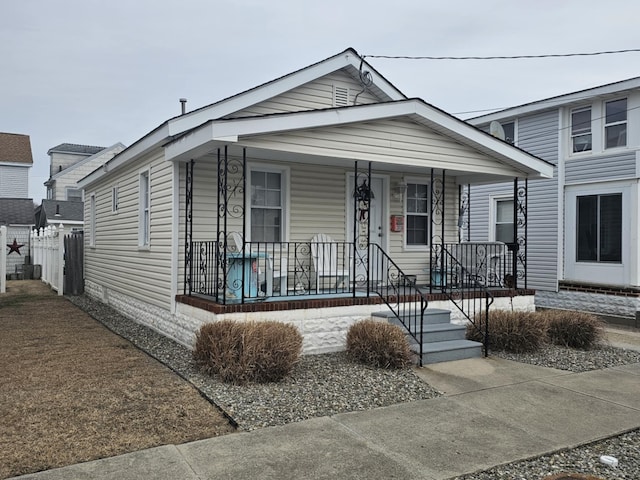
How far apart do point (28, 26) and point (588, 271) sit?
594 inches

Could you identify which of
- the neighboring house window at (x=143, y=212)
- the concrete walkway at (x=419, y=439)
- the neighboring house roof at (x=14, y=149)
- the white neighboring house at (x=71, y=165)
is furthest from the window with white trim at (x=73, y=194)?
the concrete walkway at (x=419, y=439)

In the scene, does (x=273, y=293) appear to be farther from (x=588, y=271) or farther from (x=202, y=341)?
(x=588, y=271)

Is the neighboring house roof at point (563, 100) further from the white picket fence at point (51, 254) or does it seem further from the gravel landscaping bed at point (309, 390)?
the white picket fence at point (51, 254)

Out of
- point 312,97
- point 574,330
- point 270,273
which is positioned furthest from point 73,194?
point 574,330

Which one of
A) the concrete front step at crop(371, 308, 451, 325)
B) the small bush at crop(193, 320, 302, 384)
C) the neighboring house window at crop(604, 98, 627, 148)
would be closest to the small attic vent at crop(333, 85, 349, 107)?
the concrete front step at crop(371, 308, 451, 325)

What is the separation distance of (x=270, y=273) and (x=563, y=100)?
974 cm

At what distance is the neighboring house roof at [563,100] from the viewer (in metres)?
12.2

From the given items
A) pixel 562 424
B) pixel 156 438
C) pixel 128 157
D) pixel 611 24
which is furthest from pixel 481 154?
pixel 611 24

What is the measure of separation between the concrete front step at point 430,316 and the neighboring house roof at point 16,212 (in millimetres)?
18283

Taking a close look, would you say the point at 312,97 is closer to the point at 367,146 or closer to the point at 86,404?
the point at 367,146

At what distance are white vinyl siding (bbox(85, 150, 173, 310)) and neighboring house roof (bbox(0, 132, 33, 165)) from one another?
42.6 ft

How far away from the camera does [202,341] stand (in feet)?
21.1

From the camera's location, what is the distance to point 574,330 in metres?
8.62

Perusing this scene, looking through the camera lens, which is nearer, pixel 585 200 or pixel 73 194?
pixel 585 200
